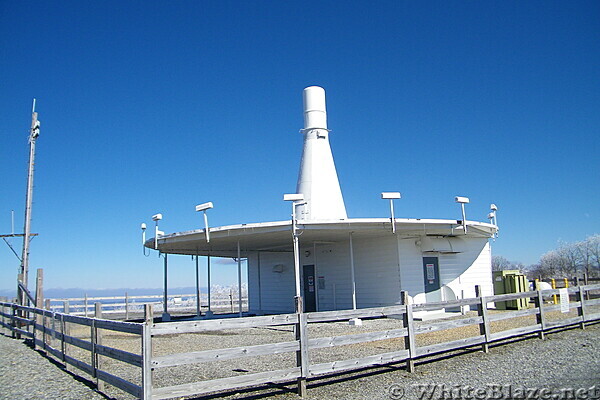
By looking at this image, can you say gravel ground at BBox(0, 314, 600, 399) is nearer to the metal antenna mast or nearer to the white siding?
the metal antenna mast

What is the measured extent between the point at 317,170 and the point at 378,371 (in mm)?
10827

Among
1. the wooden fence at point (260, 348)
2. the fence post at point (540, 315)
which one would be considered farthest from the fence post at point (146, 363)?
the fence post at point (540, 315)

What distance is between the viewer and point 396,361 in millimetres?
7305

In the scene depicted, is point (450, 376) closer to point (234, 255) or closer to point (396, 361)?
point (396, 361)

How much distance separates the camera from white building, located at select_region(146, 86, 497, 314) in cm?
1449

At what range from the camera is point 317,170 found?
17625 mm

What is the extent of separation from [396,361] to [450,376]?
78 cm

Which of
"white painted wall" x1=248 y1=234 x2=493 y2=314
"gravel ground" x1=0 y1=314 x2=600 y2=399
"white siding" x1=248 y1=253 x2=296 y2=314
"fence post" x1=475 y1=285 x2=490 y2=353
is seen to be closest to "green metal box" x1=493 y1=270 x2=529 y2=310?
"white painted wall" x1=248 y1=234 x2=493 y2=314

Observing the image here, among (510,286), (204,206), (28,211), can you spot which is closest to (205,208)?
(204,206)

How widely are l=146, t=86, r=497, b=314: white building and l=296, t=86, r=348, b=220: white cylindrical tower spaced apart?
0.04 metres

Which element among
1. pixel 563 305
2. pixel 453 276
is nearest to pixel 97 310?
pixel 563 305

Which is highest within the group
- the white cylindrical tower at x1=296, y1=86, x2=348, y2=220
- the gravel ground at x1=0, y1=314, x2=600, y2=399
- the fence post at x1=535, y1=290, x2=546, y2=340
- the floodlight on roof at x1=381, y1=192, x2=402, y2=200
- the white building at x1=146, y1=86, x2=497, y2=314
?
the white cylindrical tower at x1=296, y1=86, x2=348, y2=220

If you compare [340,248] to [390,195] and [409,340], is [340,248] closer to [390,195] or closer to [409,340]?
[390,195]

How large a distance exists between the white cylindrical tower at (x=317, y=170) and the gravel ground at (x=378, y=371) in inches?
270
